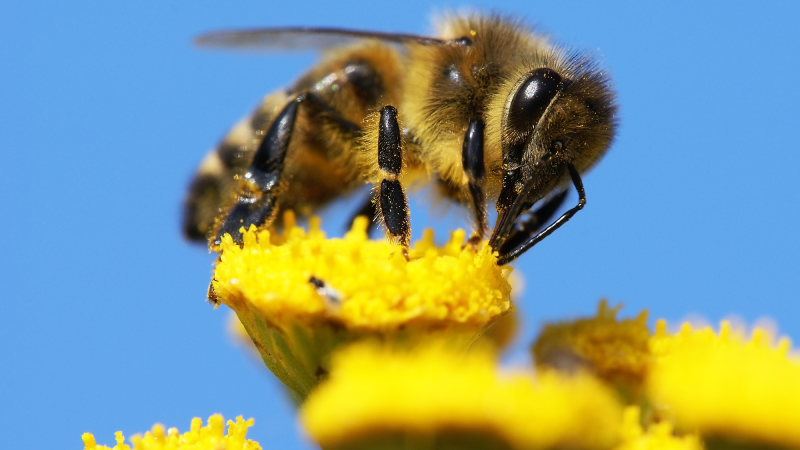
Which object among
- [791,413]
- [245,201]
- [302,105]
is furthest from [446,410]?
[302,105]

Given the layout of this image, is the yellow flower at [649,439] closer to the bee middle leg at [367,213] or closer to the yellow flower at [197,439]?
the yellow flower at [197,439]

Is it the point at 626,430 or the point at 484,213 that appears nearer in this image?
the point at 626,430

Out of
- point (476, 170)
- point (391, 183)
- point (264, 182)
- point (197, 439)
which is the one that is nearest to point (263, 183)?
point (264, 182)

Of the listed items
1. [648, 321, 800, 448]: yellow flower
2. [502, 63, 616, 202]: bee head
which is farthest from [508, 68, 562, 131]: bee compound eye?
[648, 321, 800, 448]: yellow flower

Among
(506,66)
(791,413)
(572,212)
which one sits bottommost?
(791,413)

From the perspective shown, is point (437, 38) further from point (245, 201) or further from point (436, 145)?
A: point (245, 201)

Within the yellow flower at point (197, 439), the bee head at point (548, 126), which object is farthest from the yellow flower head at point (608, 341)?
the yellow flower at point (197, 439)

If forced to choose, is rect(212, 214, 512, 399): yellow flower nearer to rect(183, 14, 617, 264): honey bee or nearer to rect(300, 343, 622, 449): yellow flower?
rect(183, 14, 617, 264): honey bee
